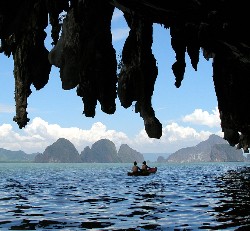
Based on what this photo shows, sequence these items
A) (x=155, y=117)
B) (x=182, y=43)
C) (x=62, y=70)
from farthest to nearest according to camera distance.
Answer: (x=182, y=43) < (x=155, y=117) < (x=62, y=70)


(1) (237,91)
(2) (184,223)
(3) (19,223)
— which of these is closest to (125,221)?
(2) (184,223)

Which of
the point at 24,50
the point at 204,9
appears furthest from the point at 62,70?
the point at 204,9

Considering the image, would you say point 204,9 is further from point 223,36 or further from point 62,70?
point 62,70

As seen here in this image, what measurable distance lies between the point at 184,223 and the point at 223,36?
11592mm

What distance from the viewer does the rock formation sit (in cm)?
267

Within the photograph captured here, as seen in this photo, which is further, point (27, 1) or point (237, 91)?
point (237, 91)

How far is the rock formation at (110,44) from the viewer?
2.67 meters

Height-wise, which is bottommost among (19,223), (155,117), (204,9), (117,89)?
(19,223)

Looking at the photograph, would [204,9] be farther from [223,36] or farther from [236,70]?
[236,70]

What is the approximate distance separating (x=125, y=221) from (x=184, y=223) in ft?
6.70

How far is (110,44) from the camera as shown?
294 cm

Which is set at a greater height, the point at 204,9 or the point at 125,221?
the point at 204,9

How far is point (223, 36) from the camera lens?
2.83m

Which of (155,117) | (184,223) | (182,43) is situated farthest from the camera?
(184,223)
